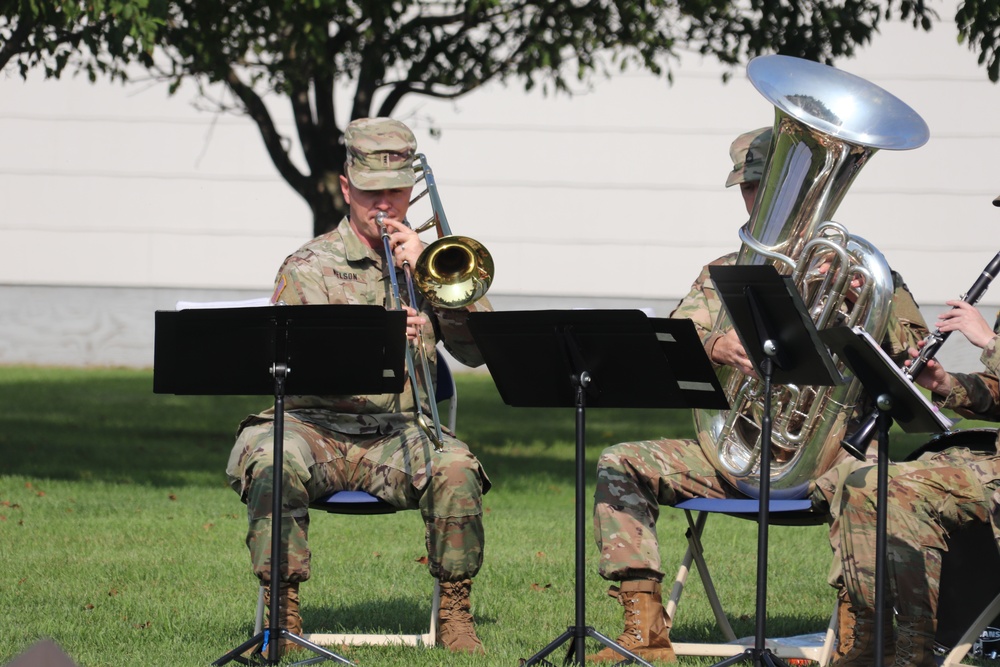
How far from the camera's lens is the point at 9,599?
5840 mm

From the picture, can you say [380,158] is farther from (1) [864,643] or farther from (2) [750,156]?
(1) [864,643]

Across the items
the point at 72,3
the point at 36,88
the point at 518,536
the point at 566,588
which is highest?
the point at 72,3

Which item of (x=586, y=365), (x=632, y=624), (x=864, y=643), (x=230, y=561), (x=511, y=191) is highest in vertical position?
(x=586, y=365)

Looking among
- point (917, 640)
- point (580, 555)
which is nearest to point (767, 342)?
point (580, 555)

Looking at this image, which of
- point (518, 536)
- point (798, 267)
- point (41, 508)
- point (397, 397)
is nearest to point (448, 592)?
point (397, 397)

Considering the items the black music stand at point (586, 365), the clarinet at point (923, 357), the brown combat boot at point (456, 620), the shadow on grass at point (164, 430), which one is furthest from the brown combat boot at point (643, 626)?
the shadow on grass at point (164, 430)

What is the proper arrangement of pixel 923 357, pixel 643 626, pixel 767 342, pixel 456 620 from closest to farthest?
pixel 767 342, pixel 923 357, pixel 643 626, pixel 456 620

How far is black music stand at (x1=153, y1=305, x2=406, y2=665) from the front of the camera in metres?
4.62

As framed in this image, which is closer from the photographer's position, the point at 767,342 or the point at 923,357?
the point at 767,342

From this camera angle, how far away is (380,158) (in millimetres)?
5430

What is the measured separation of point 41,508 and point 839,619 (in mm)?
4915

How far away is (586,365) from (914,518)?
1.10 meters

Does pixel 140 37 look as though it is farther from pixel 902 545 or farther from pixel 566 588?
pixel 902 545

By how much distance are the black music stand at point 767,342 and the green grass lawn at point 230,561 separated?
2.94ft
